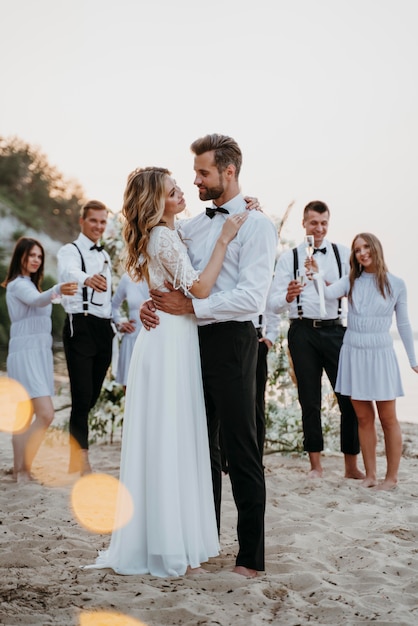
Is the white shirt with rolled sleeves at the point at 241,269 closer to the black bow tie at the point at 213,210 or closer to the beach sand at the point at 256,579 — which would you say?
the black bow tie at the point at 213,210

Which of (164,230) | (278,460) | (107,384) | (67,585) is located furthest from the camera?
(107,384)

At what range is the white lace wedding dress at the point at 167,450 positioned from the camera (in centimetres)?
367

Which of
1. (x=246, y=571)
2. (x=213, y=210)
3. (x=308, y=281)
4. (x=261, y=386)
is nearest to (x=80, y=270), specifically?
(x=261, y=386)

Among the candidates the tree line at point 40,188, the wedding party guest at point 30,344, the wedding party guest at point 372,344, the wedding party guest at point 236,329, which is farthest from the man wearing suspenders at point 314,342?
the tree line at point 40,188

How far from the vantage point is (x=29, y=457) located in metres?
6.32

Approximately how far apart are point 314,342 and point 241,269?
2884mm

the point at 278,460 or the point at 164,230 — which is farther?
the point at 278,460

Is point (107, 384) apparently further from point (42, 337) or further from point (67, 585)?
point (67, 585)

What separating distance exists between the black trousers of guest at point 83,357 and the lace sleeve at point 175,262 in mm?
2901

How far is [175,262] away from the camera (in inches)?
145

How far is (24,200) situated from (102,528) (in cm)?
2602

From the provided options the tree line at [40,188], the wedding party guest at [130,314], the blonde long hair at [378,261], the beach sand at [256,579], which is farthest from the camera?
the tree line at [40,188]

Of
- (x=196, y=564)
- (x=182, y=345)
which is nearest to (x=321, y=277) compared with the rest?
(x=182, y=345)

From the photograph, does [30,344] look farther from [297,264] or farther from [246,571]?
[246,571]
